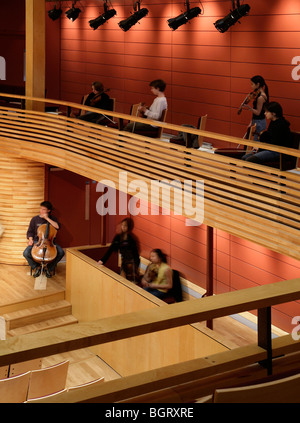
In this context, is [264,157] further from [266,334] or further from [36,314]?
[36,314]

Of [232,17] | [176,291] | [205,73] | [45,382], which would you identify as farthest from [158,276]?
[232,17]

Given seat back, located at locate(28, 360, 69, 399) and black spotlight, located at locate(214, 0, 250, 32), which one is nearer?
seat back, located at locate(28, 360, 69, 399)

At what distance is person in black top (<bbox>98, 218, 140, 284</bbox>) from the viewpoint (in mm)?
8641

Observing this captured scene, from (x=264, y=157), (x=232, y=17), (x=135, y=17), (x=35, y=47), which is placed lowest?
(x=264, y=157)

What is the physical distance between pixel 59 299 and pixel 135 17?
5.44 metres

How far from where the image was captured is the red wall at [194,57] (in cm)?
848

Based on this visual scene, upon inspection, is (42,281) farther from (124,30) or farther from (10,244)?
(124,30)

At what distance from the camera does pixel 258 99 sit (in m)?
7.35

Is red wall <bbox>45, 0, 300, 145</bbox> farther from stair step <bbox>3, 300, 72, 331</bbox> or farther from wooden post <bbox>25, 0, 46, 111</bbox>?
stair step <bbox>3, 300, 72, 331</bbox>

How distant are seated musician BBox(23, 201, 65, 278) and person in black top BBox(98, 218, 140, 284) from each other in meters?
1.57

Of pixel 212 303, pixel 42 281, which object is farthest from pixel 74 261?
pixel 212 303

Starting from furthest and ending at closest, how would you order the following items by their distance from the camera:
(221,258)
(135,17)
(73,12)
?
1. (73,12)
2. (135,17)
3. (221,258)

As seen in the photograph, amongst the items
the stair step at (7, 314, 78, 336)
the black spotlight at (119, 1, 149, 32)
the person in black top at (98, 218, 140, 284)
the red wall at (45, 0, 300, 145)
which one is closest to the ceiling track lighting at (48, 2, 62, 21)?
the red wall at (45, 0, 300, 145)

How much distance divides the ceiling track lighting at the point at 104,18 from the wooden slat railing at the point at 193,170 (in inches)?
126
